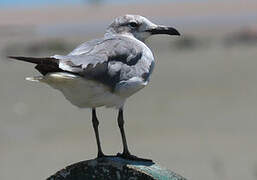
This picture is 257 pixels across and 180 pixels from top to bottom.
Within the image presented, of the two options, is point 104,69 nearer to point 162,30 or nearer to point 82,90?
point 82,90

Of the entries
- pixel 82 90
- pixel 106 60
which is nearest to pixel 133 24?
pixel 106 60

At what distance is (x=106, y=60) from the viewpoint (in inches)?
218

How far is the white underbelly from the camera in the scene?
5.30m

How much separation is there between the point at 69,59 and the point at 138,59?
57 cm

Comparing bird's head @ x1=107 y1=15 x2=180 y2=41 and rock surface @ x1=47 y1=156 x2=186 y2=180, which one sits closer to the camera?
rock surface @ x1=47 y1=156 x2=186 y2=180

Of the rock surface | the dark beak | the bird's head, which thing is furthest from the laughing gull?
the rock surface

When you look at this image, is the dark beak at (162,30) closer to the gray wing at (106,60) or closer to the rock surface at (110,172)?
the gray wing at (106,60)

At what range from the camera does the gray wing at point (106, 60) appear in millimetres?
5363

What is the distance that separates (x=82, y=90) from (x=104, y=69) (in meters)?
0.20

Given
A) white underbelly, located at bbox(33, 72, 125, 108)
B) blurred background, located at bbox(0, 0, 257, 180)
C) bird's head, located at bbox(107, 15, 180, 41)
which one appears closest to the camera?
white underbelly, located at bbox(33, 72, 125, 108)

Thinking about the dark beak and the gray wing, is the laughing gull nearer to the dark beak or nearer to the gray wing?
A: the gray wing

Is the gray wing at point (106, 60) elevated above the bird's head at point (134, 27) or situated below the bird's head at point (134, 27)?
below

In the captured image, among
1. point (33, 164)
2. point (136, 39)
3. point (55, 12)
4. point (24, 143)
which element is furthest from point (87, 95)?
point (55, 12)

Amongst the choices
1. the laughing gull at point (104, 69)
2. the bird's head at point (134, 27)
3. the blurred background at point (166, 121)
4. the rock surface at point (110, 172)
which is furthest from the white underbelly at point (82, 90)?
the blurred background at point (166, 121)
